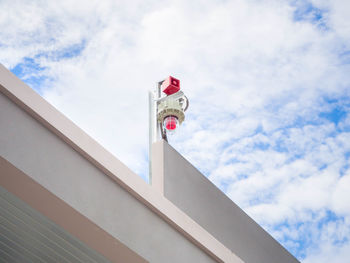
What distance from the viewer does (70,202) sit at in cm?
291

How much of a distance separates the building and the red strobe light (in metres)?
2.41

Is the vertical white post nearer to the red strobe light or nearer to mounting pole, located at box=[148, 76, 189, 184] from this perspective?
mounting pole, located at box=[148, 76, 189, 184]

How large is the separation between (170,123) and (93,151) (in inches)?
121

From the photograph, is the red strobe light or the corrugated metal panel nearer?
the corrugated metal panel

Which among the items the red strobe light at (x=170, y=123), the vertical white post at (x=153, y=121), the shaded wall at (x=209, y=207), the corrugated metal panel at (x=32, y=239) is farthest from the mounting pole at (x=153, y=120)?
the corrugated metal panel at (x=32, y=239)

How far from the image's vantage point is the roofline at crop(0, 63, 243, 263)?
287 centimetres

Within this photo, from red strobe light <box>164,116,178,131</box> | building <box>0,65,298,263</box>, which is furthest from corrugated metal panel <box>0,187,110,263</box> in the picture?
red strobe light <box>164,116,178,131</box>

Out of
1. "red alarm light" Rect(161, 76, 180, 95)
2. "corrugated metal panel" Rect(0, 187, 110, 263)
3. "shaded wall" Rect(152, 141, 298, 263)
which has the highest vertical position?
"red alarm light" Rect(161, 76, 180, 95)

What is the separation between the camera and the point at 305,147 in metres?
13.4

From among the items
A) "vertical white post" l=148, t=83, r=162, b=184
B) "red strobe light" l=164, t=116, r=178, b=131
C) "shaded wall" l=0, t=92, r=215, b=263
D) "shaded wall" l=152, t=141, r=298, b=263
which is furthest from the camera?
"red strobe light" l=164, t=116, r=178, b=131

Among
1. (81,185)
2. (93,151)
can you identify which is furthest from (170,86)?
(81,185)

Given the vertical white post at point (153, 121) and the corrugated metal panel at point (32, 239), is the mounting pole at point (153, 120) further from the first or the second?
the corrugated metal panel at point (32, 239)

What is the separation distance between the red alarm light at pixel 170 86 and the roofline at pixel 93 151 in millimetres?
3039

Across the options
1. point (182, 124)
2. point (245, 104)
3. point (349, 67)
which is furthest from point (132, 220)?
point (349, 67)
